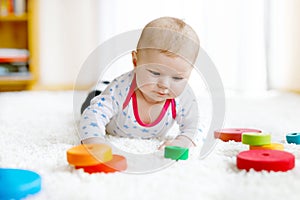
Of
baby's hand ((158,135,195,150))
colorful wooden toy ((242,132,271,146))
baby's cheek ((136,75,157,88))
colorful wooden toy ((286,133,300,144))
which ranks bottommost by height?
baby's hand ((158,135,195,150))

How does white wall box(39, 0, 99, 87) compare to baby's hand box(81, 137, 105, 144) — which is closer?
baby's hand box(81, 137, 105, 144)

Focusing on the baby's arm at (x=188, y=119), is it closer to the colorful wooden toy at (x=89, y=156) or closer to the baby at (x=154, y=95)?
the baby at (x=154, y=95)

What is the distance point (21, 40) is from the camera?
3.04 meters

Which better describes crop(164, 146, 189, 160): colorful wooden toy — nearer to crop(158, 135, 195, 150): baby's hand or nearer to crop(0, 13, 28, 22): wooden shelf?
crop(158, 135, 195, 150): baby's hand

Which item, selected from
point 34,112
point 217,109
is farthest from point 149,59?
point 34,112

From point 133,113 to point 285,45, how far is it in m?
1.48

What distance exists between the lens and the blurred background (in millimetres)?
2396

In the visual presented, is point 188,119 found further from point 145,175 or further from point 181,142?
point 145,175

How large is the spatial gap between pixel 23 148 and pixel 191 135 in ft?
1.25

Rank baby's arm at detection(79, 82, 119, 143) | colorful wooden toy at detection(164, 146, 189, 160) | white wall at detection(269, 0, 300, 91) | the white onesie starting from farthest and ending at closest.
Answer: white wall at detection(269, 0, 300, 91)
the white onesie
baby's arm at detection(79, 82, 119, 143)
colorful wooden toy at detection(164, 146, 189, 160)

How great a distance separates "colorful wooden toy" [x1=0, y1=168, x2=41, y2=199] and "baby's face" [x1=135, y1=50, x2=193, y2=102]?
1.27 ft

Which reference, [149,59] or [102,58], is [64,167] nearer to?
[149,59]

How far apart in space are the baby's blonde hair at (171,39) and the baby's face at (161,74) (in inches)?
0.5

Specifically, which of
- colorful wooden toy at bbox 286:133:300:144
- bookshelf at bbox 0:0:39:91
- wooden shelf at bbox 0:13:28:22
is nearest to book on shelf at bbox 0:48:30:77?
bookshelf at bbox 0:0:39:91
